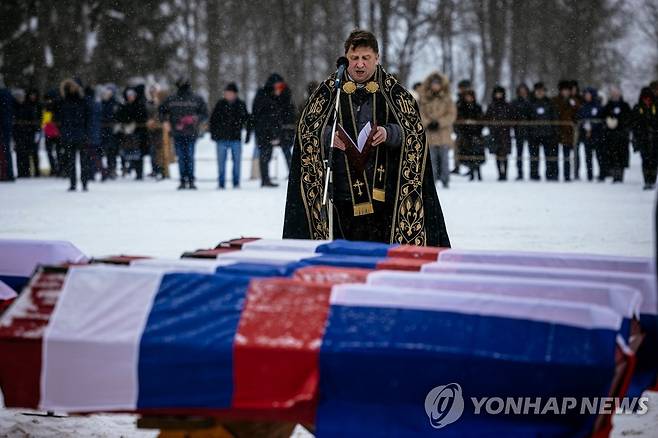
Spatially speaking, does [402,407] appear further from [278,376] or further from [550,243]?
[550,243]

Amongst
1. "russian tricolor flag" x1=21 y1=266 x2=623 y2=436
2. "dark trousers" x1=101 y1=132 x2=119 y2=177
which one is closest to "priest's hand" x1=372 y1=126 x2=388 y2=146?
"russian tricolor flag" x1=21 y1=266 x2=623 y2=436

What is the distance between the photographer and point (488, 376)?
358 centimetres

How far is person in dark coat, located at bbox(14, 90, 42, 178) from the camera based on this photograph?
2355cm

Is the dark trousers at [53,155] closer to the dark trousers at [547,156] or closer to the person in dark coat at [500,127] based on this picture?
the person in dark coat at [500,127]

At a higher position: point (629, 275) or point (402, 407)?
point (629, 275)

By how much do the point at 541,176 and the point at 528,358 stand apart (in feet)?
72.7

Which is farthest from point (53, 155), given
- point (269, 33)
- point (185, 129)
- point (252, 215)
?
point (269, 33)

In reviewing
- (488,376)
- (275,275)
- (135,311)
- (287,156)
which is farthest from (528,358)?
(287,156)

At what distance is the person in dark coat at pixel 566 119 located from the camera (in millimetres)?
22875

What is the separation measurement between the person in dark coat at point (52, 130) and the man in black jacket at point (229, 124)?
10.2 ft

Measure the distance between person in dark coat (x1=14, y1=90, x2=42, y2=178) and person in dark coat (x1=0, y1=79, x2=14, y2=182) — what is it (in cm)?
63

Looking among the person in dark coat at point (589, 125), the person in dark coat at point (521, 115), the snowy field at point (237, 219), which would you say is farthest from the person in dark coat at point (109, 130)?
the person in dark coat at point (589, 125)

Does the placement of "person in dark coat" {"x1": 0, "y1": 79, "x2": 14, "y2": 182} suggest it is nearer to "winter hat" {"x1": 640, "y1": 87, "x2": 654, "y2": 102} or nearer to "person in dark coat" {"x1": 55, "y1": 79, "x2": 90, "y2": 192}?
"person in dark coat" {"x1": 55, "y1": 79, "x2": 90, "y2": 192}

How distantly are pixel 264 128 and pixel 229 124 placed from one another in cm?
79
